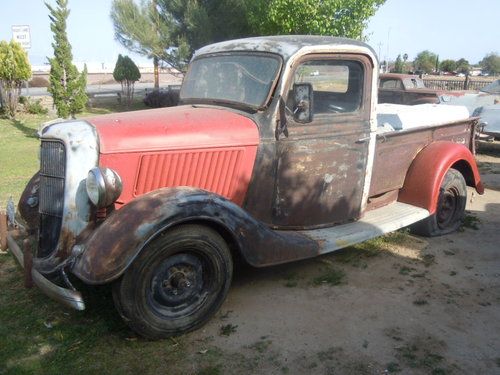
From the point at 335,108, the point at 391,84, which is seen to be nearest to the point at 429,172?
the point at 335,108

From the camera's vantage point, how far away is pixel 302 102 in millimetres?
3707

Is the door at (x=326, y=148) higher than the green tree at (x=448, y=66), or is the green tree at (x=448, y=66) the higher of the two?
the green tree at (x=448, y=66)

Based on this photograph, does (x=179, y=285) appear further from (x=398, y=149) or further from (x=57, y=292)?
(x=398, y=149)

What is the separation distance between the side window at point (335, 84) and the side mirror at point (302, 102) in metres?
0.23

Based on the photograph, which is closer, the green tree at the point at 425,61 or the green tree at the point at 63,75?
the green tree at the point at 63,75

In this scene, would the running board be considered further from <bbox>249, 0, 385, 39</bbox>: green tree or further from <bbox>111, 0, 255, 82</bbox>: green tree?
<bbox>111, 0, 255, 82</bbox>: green tree

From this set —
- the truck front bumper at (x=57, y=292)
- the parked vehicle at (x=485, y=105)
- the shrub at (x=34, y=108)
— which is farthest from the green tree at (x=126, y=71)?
the truck front bumper at (x=57, y=292)

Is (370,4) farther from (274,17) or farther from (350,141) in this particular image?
(350,141)

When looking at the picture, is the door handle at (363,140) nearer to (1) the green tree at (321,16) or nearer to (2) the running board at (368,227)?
(2) the running board at (368,227)

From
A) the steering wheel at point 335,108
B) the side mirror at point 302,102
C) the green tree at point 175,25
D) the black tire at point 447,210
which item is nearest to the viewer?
the side mirror at point 302,102

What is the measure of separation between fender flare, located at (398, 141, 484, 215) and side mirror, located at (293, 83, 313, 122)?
5.79 ft

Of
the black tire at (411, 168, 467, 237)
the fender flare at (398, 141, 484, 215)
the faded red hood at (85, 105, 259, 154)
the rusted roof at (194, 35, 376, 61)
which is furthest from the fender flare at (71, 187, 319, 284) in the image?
the black tire at (411, 168, 467, 237)

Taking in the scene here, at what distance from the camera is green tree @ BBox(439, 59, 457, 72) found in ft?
174

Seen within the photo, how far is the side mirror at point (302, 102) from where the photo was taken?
368cm
